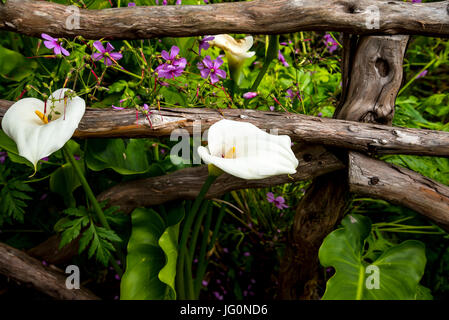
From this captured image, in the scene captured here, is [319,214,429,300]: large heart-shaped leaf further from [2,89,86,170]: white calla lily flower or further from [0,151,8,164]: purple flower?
[0,151,8,164]: purple flower

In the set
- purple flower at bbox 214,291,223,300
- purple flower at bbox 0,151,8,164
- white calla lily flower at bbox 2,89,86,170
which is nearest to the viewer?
white calla lily flower at bbox 2,89,86,170

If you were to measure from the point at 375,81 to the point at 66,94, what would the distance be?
678 mm

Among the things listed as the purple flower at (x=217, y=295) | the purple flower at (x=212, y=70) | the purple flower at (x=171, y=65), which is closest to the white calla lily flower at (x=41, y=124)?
the purple flower at (x=171, y=65)

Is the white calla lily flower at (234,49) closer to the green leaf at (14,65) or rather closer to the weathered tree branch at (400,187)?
the weathered tree branch at (400,187)

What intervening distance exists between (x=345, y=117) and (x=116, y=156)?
A: 23.3 inches

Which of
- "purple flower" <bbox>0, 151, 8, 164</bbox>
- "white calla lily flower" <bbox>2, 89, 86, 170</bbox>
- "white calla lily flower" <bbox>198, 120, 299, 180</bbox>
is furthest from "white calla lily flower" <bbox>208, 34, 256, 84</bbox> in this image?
"purple flower" <bbox>0, 151, 8, 164</bbox>

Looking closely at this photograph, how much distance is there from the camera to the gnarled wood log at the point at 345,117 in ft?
2.85

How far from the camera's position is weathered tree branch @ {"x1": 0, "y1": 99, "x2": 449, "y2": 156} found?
795 mm

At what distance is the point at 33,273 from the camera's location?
0.98 metres

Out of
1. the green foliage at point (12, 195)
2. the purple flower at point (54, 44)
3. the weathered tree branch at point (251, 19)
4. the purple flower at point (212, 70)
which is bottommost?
the green foliage at point (12, 195)

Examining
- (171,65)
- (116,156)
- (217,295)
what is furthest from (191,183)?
(217,295)

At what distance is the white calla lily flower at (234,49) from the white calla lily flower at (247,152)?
32 centimetres

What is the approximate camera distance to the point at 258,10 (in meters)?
0.78

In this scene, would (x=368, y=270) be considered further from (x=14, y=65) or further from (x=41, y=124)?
(x=14, y=65)
